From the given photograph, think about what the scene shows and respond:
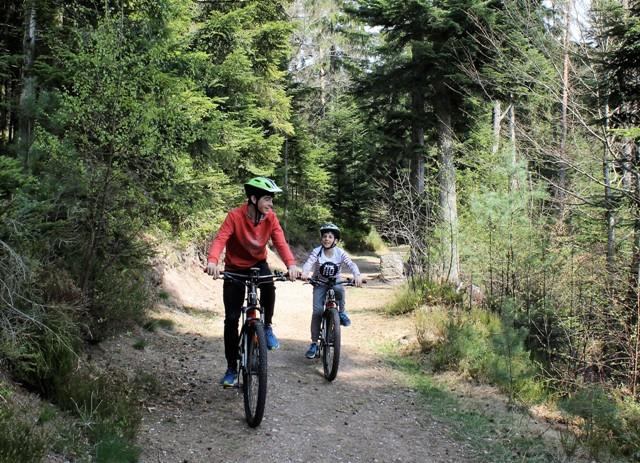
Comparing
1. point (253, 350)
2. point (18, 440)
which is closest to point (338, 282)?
point (253, 350)

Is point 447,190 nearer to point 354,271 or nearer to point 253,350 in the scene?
point 354,271

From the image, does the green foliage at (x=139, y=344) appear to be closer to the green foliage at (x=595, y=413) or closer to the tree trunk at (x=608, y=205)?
the green foliage at (x=595, y=413)

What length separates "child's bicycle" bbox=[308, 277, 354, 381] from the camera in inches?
253

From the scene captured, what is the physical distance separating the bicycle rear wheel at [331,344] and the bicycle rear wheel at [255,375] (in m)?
1.65

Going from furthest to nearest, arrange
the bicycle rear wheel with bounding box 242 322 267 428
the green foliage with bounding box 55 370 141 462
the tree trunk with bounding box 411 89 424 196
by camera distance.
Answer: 1. the tree trunk with bounding box 411 89 424 196
2. the bicycle rear wheel with bounding box 242 322 267 428
3. the green foliage with bounding box 55 370 141 462

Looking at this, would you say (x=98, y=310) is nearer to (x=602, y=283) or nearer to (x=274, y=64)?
(x=602, y=283)

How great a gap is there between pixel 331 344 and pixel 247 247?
6.78ft

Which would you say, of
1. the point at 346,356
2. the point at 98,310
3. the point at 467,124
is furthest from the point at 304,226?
the point at 98,310

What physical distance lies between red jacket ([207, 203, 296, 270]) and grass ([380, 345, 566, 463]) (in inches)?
104

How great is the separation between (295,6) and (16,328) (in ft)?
119

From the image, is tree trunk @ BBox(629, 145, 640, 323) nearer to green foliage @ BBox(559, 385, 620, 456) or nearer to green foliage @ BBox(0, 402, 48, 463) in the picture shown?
green foliage @ BBox(559, 385, 620, 456)

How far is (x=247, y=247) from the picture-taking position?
5328 millimetres

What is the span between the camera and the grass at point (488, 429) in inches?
197

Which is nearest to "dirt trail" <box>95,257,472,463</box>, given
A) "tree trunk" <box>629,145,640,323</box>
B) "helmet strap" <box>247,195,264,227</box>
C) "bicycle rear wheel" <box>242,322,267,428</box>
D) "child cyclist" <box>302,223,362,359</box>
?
"bicycle rear wheel" <box>242,322,267,428</box>
